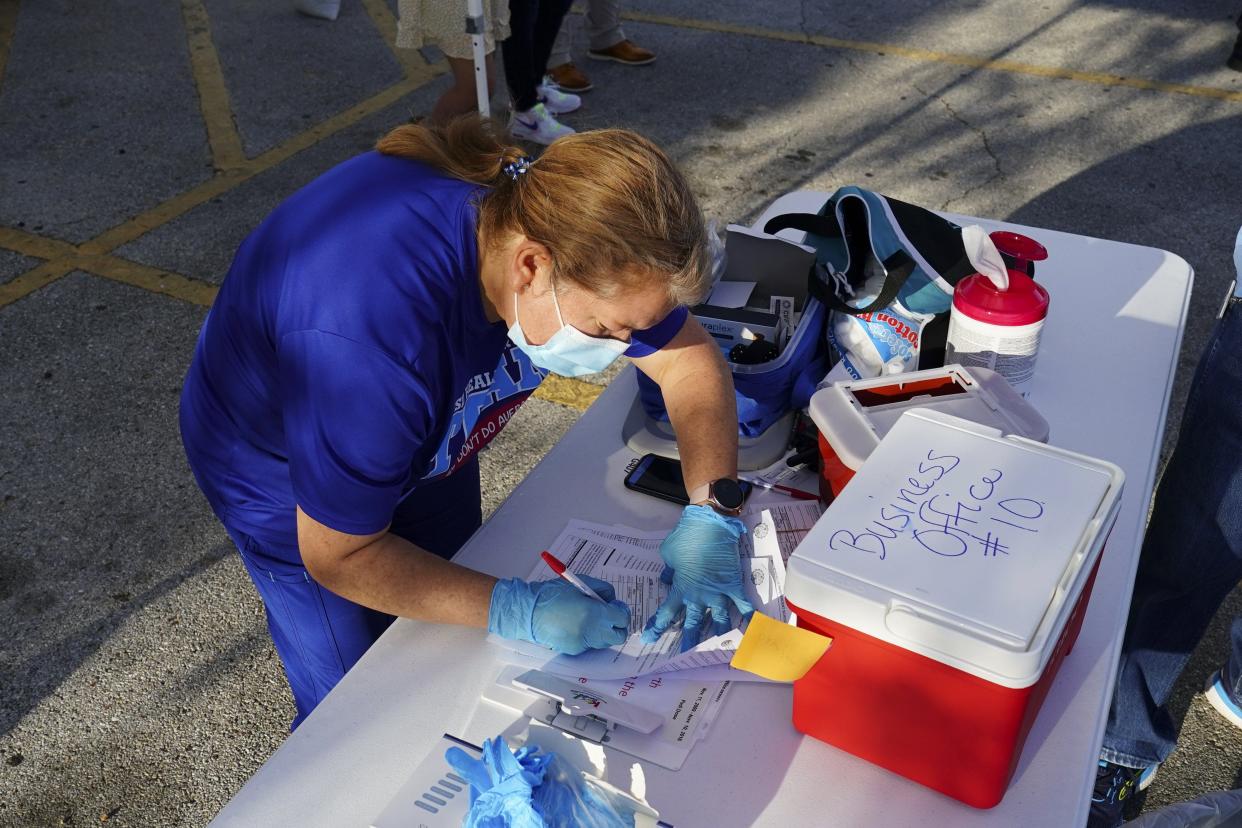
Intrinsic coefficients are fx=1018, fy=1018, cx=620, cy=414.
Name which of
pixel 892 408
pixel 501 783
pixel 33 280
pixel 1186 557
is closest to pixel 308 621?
pixel 501 783

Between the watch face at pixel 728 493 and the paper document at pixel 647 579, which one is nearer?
the paper document at pixel 647 579

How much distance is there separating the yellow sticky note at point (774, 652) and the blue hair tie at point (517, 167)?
0.64 metres

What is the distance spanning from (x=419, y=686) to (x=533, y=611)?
169 mm

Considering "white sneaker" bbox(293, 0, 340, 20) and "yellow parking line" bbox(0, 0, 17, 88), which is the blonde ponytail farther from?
"white sneaker" bbox(293, 0, 340, 20)

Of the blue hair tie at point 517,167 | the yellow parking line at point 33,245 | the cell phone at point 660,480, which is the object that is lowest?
the yellow parking line at point 33,245

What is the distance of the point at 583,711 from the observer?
1.21 metres

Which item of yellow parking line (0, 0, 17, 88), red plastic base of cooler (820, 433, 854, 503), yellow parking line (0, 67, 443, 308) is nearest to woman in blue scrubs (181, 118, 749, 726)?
red plastic base of cooler (820, 433, 854, 503)

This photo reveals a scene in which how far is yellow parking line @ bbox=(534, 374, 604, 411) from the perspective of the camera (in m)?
3.08

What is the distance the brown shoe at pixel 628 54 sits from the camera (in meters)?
5.27

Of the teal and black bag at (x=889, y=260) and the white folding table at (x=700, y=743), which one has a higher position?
the teal and black bag at (x=889, y=260)

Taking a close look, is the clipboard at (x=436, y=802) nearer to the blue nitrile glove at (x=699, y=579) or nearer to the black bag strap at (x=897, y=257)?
the blue nitrile glove at (x=699, y=579)


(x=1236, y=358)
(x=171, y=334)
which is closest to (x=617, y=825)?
(x=1236, y=358)

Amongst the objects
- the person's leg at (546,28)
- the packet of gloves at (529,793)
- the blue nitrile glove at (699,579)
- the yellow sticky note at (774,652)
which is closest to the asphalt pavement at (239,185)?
the person's leg at (546,28)

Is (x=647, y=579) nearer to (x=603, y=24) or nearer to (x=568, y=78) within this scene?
(x=568, y=78)
